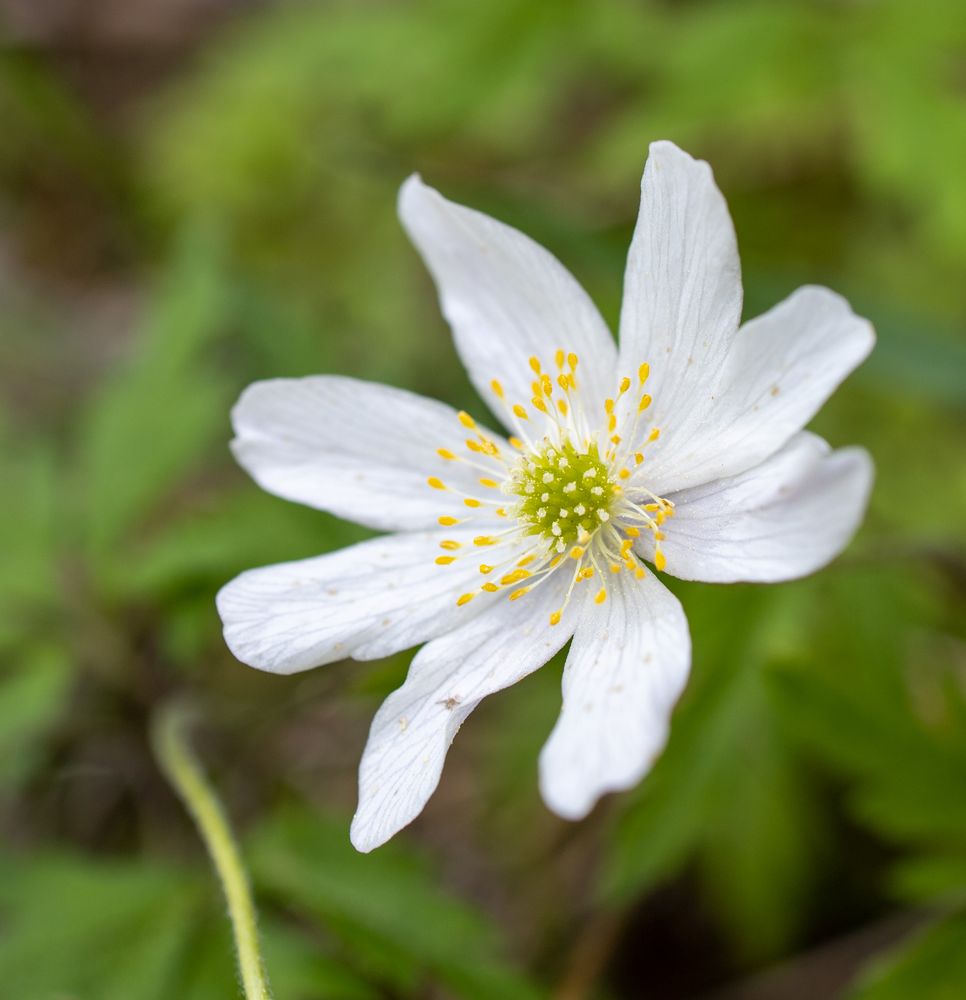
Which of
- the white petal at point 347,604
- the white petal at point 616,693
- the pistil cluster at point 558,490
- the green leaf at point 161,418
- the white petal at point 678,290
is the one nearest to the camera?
the white petal at point 616,693

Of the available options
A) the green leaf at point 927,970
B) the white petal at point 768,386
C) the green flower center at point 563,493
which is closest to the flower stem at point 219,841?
the green flower center at point 563,493

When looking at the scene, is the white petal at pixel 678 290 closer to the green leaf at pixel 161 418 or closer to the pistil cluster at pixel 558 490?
the pistil cluster at pixel 558 490

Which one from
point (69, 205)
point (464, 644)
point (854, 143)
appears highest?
point (69, 205)

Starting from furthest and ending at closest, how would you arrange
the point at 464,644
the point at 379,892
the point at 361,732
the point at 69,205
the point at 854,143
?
1. the point at 69,205
2. the point at 854,143
3. the point at 361,732
4. the point at 379,892
5. the point at 464,644

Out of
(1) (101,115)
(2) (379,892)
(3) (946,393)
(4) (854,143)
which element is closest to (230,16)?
(1) (101,115)

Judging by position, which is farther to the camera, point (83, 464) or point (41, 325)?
point (41, 325)

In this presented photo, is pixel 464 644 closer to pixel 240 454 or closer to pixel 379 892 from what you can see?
pixel 240 454

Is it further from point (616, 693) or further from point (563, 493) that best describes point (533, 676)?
point (616, 693)

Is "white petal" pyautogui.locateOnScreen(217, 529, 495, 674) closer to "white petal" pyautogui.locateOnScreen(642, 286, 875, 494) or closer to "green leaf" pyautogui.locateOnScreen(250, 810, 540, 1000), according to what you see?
"white petal" pyautogui.locateOnScreen(642, 286, 875, 494)
